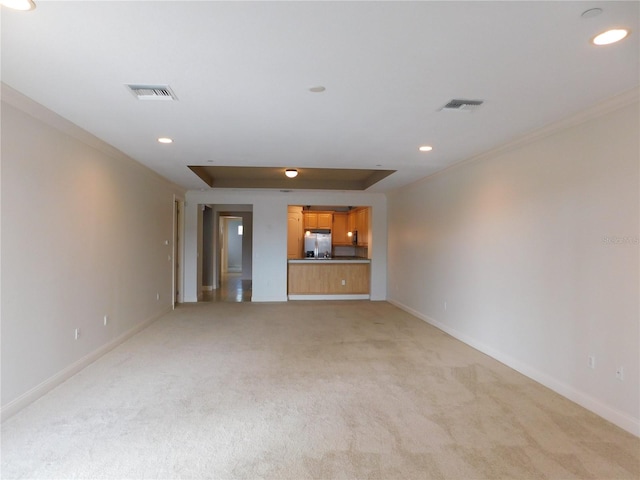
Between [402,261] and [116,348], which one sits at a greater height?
[402,261]

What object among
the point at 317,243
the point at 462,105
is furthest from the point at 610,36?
the point at 317,243

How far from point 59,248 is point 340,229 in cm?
807

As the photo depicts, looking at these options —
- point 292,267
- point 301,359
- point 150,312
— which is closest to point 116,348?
point 150,312

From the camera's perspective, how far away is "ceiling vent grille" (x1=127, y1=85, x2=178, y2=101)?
2580 mm

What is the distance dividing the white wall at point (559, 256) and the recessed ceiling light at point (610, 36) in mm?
949

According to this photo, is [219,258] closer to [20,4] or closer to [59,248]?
[59,248]

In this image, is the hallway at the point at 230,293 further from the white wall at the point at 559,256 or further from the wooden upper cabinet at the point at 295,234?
the white wall at the point at 559,256

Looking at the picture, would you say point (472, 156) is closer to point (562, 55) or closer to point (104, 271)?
point (562, 55)

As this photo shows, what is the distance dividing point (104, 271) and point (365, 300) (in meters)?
5.66

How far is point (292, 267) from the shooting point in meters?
8.38

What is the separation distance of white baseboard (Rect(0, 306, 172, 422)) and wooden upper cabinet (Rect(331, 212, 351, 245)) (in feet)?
22.0

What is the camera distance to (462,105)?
290 cm

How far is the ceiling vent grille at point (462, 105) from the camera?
2816 mm

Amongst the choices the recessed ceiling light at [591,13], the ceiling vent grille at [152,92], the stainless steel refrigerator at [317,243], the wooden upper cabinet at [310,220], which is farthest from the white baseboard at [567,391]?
the wooden upper cabinet at [310,220]
